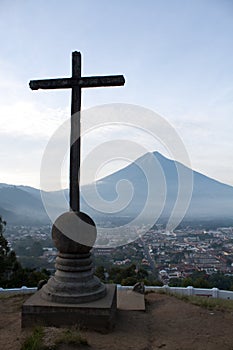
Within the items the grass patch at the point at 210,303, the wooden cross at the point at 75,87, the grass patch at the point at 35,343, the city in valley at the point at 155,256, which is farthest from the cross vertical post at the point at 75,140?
the city in valley at the point at 155,256

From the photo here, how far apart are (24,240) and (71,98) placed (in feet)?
47.6

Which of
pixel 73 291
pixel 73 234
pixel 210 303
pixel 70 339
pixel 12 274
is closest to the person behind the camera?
pixel 70 339

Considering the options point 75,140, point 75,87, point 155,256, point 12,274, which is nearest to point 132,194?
point 75,140

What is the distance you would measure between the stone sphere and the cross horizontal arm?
7.56ft

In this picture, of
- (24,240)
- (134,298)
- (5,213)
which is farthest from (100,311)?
(5,213)

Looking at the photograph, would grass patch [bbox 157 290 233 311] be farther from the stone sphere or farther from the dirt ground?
the stone sphere

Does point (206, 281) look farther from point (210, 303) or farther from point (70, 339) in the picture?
point (70, 339)

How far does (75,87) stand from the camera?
6.52 metres

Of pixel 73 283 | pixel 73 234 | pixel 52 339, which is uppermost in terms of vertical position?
pixel 73 234

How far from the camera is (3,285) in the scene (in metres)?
10.2

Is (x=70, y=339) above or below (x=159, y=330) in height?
above

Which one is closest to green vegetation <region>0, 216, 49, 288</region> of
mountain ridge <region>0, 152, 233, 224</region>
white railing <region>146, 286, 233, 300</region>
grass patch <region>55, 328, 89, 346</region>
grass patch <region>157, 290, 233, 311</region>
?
mountain ridge <region>0, 152, 233, 224</region>

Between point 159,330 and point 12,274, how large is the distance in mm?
6163

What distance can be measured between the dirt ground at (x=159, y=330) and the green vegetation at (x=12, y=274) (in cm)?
321
